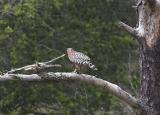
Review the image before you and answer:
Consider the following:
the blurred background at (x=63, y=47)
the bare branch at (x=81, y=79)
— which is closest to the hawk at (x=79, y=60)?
the bare branch at (x=81, y=79)

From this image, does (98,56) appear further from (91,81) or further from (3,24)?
(91,81)

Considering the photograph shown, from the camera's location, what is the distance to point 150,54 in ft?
17.3

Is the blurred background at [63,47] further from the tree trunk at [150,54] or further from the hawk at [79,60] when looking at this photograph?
the tree trunk at [150,54]

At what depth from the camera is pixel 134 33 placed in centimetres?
531

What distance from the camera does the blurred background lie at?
392 inches

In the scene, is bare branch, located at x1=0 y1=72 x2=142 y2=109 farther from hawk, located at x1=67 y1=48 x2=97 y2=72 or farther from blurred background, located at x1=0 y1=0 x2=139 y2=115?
blurred background, located at x1=0 y1=0 x2=139 y2=115

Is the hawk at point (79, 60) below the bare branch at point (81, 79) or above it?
above

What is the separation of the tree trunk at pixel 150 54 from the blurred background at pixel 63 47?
4.40m

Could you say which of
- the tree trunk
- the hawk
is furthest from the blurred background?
the tree trunk

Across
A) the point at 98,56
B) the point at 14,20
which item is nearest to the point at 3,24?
the point at 14,20

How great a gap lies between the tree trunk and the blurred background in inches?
173

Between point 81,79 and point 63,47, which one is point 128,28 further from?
point 63,47

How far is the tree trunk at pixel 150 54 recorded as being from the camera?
206 inches

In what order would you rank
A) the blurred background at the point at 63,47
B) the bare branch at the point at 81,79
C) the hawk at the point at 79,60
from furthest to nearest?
the blurred background at the point at 63,47, the hawk at the point at 79,60, the bare branch at the point at 81,79
